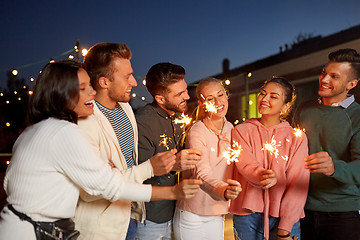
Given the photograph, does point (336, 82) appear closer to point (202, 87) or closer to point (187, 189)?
point (202, 87)

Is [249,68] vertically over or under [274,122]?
over

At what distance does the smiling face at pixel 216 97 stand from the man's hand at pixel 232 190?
730 mm

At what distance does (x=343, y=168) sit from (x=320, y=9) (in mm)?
11385

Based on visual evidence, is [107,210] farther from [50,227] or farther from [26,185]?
[26,185]

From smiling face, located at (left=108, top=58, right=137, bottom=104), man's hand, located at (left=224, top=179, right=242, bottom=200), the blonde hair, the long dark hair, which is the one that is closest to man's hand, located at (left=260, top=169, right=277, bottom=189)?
man's hand, located at (left=224, top=179, right=242, bottom=200)

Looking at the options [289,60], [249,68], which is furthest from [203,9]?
[289,60]

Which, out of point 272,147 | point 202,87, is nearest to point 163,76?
point 202,87

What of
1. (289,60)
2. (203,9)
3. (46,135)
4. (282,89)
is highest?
(203,9)

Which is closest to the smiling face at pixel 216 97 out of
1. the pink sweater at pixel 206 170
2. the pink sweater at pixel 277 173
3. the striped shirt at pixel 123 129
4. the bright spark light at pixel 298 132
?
the pink sweater at pixel 206 170

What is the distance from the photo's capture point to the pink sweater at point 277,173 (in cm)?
243

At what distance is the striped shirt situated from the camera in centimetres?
264

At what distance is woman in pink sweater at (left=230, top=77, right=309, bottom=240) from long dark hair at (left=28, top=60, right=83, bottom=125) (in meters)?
1.39

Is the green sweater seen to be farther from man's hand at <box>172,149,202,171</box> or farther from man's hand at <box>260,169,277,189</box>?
man's hand at <box>172,149,202,171</box>

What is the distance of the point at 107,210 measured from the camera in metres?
2.26
